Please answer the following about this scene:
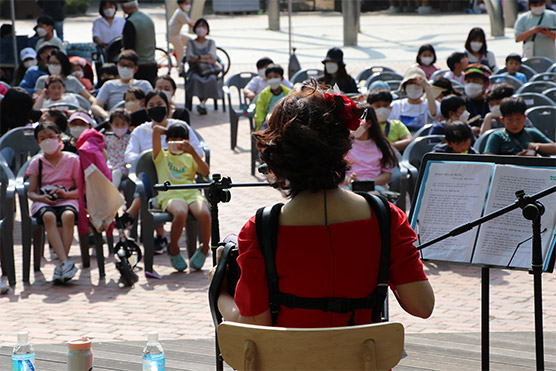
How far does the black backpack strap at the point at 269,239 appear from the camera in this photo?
263 centimetres

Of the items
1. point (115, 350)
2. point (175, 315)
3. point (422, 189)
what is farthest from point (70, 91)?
point (422, 189)

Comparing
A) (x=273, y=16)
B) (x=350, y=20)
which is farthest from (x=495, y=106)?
(x=273, y=16)

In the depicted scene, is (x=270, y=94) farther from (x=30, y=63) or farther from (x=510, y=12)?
(x=510, y=12)

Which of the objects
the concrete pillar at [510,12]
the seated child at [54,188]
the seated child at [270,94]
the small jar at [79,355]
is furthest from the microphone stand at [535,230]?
the concrete pillar at [510,12]

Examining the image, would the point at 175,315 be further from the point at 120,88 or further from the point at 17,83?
the point at 17,83

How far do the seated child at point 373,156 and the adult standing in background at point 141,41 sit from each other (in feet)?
20.3

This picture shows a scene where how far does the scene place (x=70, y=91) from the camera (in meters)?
11.5

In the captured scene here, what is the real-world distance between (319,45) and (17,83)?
13182 millimetres

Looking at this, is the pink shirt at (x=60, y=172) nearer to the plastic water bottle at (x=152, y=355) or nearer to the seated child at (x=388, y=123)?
the seated child at (x=388, y=123)

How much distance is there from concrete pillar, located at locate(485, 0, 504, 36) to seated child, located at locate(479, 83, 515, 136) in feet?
57.9

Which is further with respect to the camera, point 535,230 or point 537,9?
point 537,9

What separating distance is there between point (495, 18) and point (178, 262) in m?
20.7

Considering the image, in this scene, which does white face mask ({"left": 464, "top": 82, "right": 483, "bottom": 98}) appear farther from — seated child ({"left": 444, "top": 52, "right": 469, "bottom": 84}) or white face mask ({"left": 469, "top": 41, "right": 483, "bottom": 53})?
white face mask ({"left": 469, "top": 41, "right": 483, "bottom": 53})

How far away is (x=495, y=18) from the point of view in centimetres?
2589
